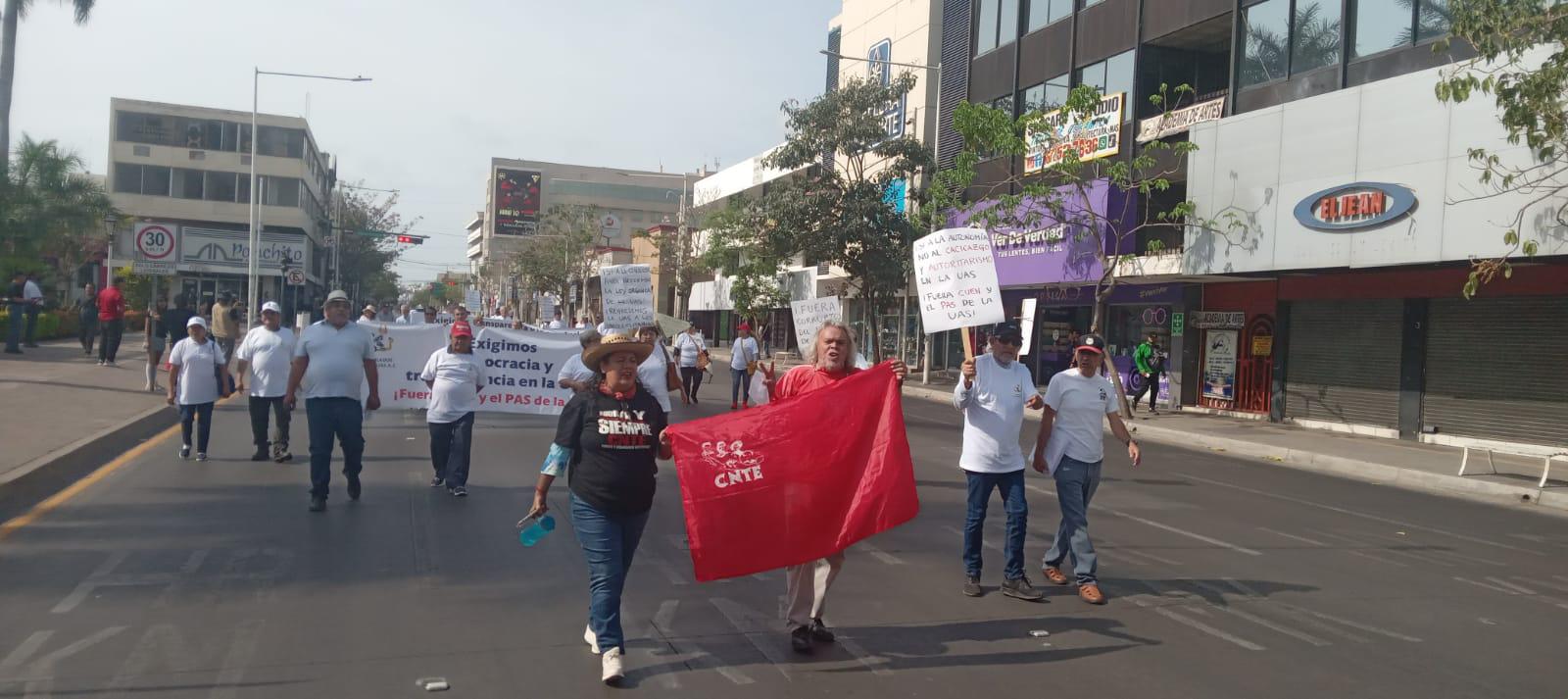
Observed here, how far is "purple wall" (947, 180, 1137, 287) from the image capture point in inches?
1010

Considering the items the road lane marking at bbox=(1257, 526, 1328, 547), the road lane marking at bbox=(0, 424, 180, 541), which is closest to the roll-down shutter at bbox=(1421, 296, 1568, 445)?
the road lane marking at bbox=(1257, 526, 1328, 547)

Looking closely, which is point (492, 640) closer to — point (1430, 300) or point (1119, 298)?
point (1430, 300)

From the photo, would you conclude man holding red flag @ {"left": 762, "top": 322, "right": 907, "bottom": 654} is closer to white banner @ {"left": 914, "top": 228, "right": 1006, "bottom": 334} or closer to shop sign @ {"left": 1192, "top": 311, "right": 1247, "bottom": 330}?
white banner @ {"left": 914, "top": 228, "right": 1006, "bottom": 334}

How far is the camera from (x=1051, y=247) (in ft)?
90.7

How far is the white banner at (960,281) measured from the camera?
7445mm

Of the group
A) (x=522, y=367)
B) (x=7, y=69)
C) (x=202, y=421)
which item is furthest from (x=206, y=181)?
(x=202, y=421)

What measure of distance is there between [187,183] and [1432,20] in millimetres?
61826

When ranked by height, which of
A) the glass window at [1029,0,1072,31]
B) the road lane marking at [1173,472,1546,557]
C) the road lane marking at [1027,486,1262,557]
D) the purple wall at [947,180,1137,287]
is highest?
the glass window at [1029,0,1072,31]

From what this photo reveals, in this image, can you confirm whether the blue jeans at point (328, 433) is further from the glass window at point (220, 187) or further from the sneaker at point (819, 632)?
the glass window at point (220, 187)

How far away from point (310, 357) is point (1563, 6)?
13878 millimetres

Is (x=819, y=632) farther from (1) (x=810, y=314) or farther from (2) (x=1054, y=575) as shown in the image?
(1) (x=810, y=314)

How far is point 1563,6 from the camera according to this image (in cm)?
1283

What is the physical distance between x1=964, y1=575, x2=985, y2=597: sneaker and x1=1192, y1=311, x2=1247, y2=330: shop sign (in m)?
19.2

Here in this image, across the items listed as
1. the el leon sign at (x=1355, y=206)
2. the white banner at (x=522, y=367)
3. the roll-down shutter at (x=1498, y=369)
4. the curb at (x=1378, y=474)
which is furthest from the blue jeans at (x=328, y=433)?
the roll-down shutter at (x=1498, y=369)
